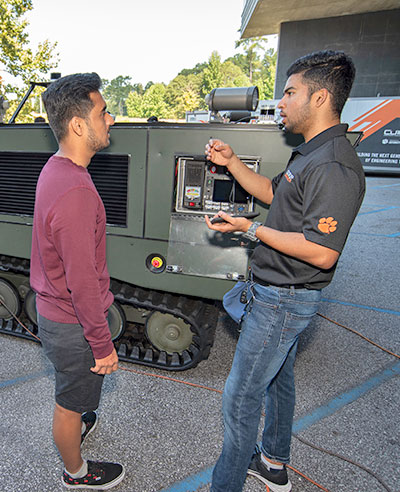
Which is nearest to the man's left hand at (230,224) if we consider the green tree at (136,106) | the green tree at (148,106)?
the green tree at (148,106)

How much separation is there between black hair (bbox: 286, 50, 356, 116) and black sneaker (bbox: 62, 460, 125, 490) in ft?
7.07

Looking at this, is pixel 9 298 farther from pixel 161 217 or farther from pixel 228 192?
pixel 228 192

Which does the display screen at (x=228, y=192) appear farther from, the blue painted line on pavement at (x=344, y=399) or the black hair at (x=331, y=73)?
the blue painted line on pavement at (x=344, y=399)

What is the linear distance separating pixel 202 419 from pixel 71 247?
175 cm

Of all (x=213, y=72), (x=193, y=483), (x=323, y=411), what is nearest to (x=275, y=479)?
(x=193, y=483)

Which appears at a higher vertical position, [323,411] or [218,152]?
[218,152]

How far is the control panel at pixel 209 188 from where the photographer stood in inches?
105

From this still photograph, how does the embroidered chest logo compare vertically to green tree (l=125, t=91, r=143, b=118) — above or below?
below

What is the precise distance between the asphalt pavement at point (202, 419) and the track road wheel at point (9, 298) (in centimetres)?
25

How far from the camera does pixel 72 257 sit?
5.01 feet

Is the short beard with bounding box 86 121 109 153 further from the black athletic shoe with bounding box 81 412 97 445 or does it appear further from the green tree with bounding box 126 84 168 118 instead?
the green tree with bounding box 126 84 168 118

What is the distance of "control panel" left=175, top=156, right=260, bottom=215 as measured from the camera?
105 inches

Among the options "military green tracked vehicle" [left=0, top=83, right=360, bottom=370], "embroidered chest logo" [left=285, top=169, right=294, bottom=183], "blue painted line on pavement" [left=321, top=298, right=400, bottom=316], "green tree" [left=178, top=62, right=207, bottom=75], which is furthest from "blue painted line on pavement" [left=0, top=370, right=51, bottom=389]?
"green tree" [left=178, top=62, right=207, bottom=75]

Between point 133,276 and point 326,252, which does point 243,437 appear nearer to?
point 326,252
